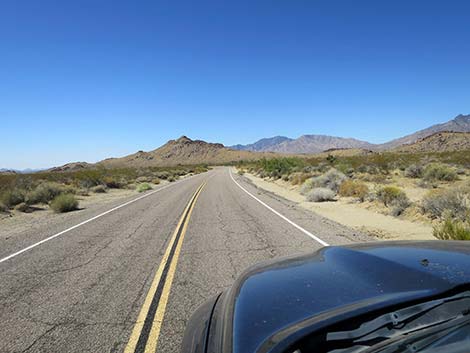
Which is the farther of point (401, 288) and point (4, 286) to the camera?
point (4, 286)

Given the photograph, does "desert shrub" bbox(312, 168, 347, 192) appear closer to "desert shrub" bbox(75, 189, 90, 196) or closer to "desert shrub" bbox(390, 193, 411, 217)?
"desert shrub" bbox(390, 193, 411, 217)

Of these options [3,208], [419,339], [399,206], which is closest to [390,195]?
[399,206]

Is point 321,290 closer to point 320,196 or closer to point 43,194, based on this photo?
point 320,196

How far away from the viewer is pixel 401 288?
2.09 m

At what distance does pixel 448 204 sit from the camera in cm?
1036

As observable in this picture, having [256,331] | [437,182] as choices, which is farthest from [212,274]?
[437,182]

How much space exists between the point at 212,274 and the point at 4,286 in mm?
3518

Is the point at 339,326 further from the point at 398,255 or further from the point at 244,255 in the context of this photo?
the point at 244,255

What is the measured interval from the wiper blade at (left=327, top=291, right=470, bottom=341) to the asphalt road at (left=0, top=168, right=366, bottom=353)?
2315 millimetres

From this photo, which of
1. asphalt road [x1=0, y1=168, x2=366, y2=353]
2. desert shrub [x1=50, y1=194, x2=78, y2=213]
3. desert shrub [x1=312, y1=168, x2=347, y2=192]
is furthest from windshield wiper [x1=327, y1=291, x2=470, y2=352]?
desert shrub [x1=312, y1=168, x2=347, y2=192]

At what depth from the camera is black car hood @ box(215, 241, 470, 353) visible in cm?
186

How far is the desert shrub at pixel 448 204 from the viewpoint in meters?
9.92

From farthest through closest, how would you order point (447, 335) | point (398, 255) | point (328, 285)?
point (398, 255) < point (328, 285) < point (447, 335)

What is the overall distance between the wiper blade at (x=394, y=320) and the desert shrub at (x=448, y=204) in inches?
369
